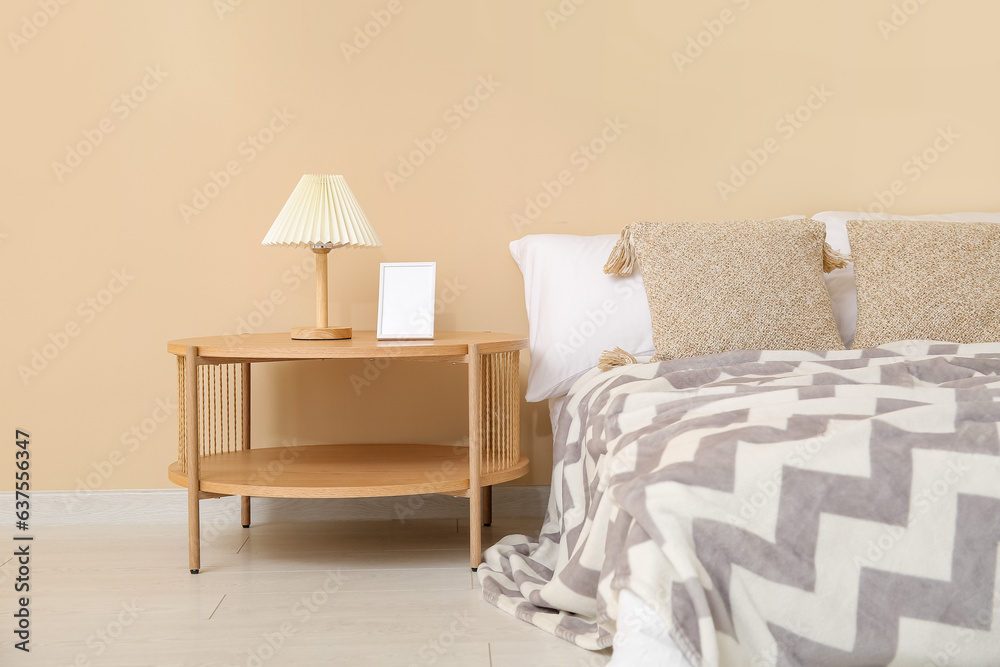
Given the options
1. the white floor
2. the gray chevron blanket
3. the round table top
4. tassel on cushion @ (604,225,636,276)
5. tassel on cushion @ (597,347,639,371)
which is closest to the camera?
the gray chevron blanket

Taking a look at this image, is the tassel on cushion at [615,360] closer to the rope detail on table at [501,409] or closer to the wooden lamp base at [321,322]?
the rope detail on table at [501,409]

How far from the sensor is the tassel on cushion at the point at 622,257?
2.02 meters

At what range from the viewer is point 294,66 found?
2.29 m

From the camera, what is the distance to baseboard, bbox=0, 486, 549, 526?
7.49 feet

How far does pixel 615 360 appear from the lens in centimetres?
191

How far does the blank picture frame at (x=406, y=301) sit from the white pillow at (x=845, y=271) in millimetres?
1018

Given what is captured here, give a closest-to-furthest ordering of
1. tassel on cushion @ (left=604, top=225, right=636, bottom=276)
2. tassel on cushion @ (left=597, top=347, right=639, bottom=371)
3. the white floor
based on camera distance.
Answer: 1. the white floor
2. tassel on cushion @ (left=597, top=347, right=639, bottom=371)
3. tassel on cushion @ (left=604, top=225, right=636, bottom=276)

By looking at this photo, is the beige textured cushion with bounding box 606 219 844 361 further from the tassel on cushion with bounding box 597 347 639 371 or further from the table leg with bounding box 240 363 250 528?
the table leg with bounding box 240 363 250 528

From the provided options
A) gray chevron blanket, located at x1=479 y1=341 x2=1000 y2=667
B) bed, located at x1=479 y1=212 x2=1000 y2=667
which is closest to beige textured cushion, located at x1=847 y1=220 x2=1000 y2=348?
bed, located at x1=479 y1=212 x2=1000 y2=667

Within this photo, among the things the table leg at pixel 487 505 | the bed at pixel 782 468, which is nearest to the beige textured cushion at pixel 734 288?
the bed at pixel 782 468

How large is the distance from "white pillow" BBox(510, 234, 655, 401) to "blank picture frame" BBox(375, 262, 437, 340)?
31cm

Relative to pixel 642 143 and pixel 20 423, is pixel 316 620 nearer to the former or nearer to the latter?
→ pixel 20 423

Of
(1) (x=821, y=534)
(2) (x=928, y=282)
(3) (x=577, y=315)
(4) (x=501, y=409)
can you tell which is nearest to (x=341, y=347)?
(4) (x=501, y=409)

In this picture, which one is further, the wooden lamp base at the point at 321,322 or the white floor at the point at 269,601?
the wooden lamp base at the point at 321,322
